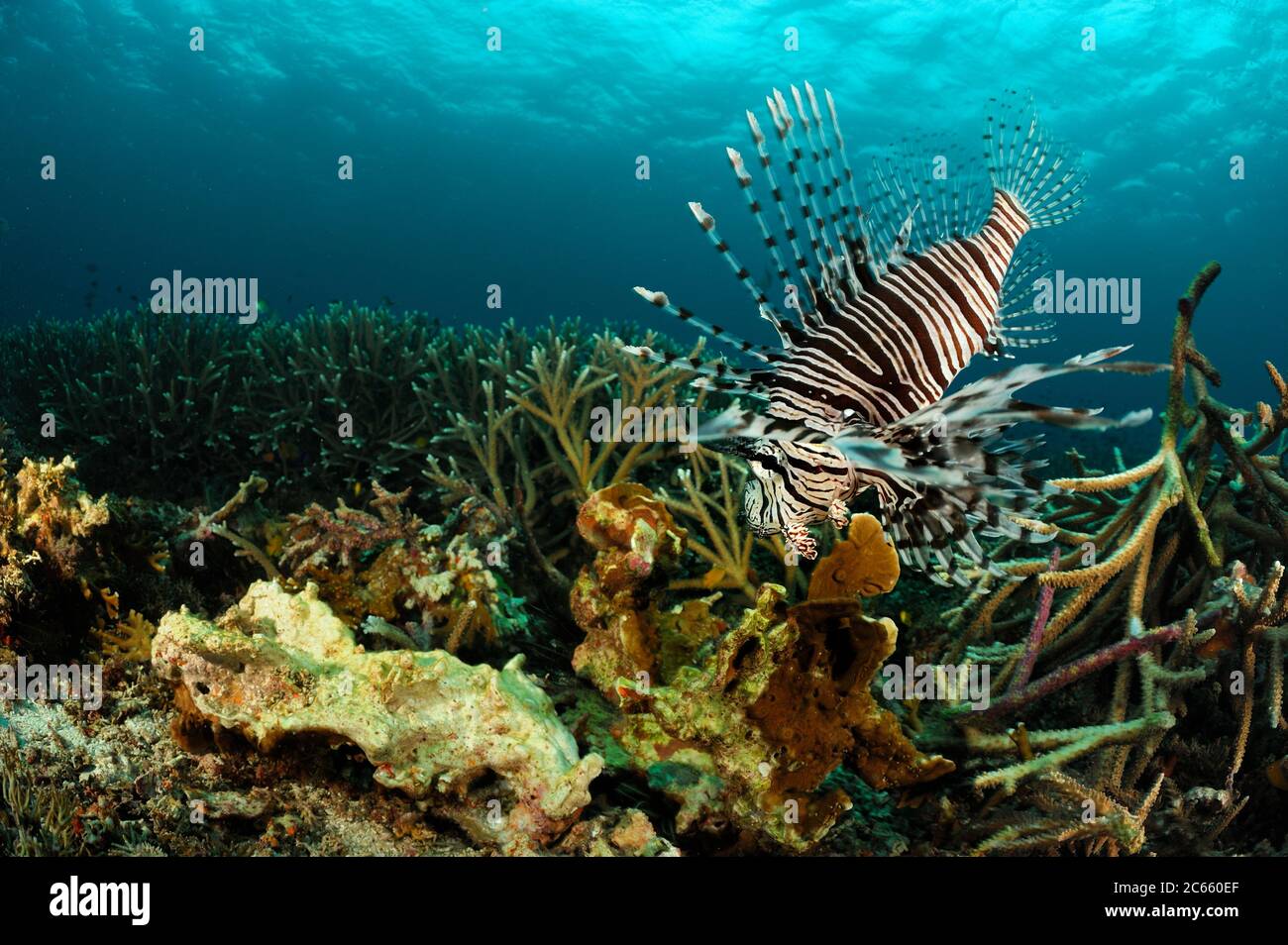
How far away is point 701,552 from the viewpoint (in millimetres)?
4121

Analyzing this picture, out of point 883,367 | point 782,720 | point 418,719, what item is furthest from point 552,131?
point 782,720

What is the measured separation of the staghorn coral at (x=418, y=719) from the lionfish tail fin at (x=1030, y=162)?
12.3 feet

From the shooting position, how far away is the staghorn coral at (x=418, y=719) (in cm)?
230

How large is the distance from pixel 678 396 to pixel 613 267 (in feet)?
271

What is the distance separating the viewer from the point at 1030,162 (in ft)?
13.0

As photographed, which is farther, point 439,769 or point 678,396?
point 678,396

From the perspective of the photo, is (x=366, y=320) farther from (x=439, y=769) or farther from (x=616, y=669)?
(x=439, y=769)

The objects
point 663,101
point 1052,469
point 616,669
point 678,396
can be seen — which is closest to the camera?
point 616,669

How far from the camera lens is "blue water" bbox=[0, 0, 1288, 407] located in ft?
111

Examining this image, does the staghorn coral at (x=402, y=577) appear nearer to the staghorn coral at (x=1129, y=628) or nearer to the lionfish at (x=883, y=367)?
the lionfish at (x=883, y=367)

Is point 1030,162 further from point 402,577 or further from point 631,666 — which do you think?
point 402,577

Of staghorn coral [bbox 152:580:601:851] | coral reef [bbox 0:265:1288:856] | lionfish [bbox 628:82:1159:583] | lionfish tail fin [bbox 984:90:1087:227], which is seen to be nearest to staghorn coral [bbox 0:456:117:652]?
coral reef [bbox 0:265:1288:856]

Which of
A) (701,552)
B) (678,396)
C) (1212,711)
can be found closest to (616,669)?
(701,552)
